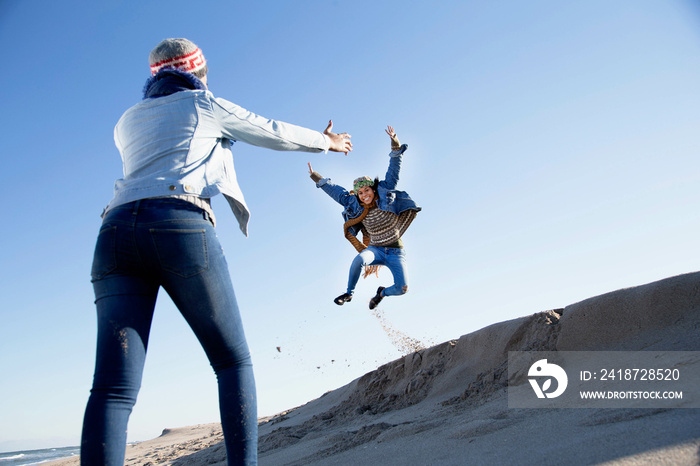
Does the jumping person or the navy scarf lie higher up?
the jumping person

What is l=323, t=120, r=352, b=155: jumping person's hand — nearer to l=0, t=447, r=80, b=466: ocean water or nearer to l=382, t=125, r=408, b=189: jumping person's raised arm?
l=382, t=125, r=408, b=189: jumping person's raised arm

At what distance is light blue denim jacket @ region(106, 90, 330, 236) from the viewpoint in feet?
5.68

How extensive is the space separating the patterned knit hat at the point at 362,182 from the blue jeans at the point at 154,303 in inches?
199

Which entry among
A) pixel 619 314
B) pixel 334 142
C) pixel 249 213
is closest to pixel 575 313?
pixel 619 314

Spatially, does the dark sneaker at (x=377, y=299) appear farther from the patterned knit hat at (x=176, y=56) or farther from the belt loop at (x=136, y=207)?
the belt loop at (x=136, y=207)

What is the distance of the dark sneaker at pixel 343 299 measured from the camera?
19.6 feet

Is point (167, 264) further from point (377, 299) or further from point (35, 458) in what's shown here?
point (35, 458)

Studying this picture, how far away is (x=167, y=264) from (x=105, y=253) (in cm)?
21

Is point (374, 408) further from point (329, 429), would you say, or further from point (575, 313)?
point (575, 313)

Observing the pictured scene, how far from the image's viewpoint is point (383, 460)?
2.78 m

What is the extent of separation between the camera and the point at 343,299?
599 cm

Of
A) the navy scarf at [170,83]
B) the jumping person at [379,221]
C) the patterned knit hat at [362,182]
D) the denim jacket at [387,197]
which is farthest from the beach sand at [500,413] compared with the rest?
the patterned knit hat at [362,182]

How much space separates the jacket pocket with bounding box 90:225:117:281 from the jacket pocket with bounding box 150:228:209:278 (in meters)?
0.14

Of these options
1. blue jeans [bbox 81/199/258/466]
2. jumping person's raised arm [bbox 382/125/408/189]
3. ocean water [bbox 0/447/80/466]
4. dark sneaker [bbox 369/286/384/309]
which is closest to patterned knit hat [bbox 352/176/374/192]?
jumping person's raised arm [bbox 382/125/408/189]
